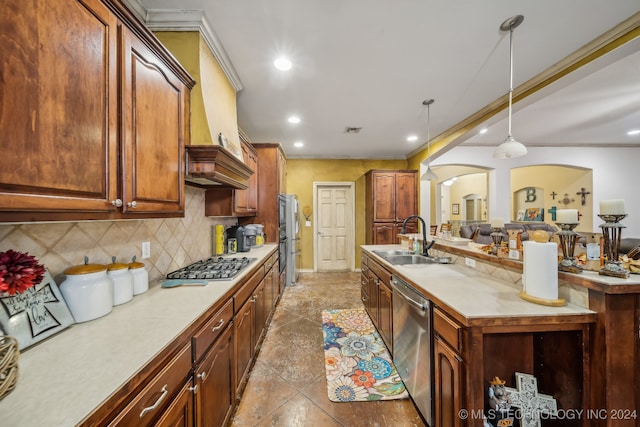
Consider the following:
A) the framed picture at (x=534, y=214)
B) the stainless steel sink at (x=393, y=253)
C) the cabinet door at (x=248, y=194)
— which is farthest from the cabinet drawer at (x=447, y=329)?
the framed picture at (x=534, y=214)

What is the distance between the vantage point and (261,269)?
2434 millimetres

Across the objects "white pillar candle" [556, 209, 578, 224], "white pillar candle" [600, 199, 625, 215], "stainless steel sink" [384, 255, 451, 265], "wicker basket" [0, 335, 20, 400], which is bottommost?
"stainless steel sink" [384, 255, 451, 265]

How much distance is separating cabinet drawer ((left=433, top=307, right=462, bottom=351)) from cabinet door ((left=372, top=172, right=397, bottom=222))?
365 cm

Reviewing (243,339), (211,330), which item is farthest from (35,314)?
(243,339)

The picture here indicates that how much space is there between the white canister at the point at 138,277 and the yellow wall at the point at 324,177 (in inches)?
163

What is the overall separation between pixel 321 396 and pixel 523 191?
27.3 feet

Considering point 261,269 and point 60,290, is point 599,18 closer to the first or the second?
point 261,269

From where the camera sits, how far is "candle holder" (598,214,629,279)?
1142mm

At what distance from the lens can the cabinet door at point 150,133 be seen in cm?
107

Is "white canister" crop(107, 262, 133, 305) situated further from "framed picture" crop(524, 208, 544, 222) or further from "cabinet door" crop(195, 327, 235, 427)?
"framed picture" crop(524, 208, 544, 222)

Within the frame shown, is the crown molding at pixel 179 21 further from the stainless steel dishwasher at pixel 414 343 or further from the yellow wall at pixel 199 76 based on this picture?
the stainless steel dishwasher at pixel 414 343

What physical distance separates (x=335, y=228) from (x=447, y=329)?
437cm

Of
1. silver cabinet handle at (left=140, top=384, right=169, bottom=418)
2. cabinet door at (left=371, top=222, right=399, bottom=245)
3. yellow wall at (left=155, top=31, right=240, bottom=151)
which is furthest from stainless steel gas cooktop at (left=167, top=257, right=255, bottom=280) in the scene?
cabinet door at (left=371, top=222, right=399, bottom=245)

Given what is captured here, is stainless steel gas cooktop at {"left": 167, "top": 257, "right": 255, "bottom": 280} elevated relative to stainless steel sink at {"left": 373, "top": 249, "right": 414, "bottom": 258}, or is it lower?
elevated
